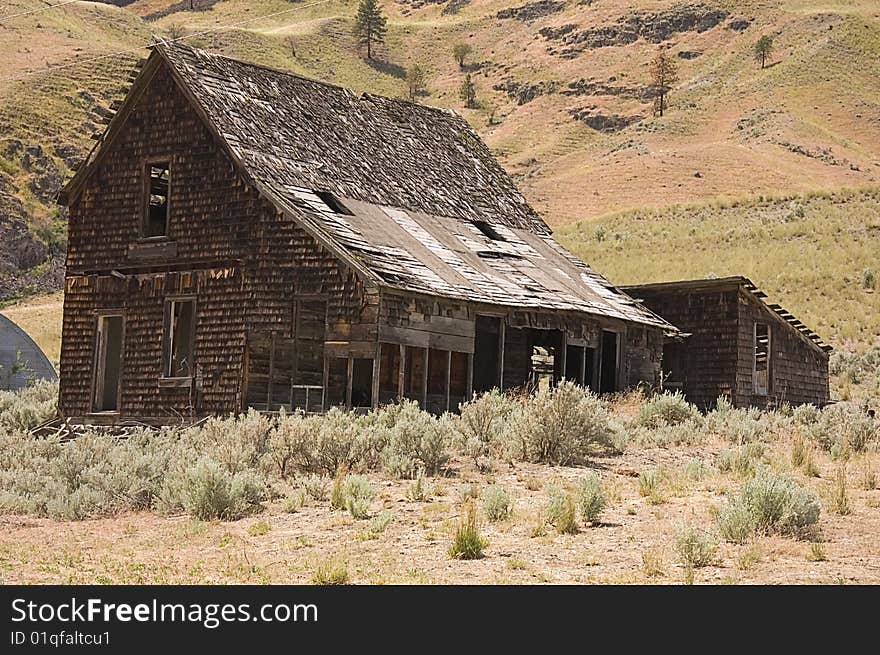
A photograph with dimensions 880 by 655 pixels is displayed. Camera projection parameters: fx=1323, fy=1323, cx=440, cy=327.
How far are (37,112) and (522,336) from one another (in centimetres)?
5807

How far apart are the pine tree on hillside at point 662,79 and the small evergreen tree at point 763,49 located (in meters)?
6.42

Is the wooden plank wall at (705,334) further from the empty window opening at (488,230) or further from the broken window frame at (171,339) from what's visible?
the broken window frame at (171,339)

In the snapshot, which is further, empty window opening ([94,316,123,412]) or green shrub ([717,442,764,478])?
empty window opening ([94,316,123,412])

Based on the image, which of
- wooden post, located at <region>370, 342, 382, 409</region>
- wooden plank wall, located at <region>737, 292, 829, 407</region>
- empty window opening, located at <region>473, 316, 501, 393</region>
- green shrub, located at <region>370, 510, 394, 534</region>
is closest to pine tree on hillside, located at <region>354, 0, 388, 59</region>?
wooden plank wall, located at <region>737, 292, 829, 407</region>

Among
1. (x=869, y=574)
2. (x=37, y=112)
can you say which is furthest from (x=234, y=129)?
(x=37, y=112)

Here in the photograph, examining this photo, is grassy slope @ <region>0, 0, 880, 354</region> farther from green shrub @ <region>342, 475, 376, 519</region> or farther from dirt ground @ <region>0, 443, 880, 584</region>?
green shrub @ <region>342, 475, 376, 519</region>

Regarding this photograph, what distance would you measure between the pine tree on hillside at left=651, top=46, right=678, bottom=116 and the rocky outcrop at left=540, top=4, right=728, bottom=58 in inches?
491

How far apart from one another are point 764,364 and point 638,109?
71.1m

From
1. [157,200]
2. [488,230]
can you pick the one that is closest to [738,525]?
[488,230]

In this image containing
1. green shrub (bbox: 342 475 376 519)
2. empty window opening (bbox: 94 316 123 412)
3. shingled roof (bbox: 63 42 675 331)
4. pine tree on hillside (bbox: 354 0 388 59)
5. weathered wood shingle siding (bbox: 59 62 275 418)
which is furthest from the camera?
pine tree on hillside (bbox: 354 0 388 59)

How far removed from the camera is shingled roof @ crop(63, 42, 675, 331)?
74.3 feet

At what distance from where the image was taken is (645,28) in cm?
11612
